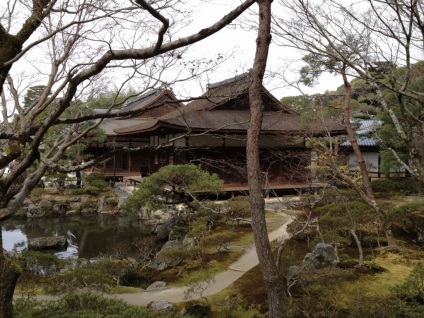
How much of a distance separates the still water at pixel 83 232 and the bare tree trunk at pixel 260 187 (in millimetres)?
8508

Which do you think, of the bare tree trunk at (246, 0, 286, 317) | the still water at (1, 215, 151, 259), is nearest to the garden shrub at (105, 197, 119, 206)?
the still water at (1, 215, 151, 259)

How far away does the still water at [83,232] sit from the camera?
14.3 meters

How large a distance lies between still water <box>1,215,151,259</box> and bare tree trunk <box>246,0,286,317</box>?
851 cm

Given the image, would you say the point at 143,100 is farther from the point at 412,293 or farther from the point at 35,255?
the point at 412,293

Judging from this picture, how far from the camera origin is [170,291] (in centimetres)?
828

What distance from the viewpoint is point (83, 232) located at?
55.9ft

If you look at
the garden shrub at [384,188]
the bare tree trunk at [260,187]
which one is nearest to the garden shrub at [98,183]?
the garden shrub at [384,188]

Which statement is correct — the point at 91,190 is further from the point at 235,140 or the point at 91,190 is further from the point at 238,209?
the point at 238,209

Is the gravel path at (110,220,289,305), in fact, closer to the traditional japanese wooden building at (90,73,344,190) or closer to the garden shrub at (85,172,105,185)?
the traditional japanese wooden building at (90,73,344,190)

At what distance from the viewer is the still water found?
46.9 feet

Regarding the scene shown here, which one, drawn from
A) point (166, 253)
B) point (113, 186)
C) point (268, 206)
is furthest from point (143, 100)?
point (166, 253)

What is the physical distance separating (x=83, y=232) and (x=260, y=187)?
47.1ft

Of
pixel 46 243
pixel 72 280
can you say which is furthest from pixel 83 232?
pixel 72 280

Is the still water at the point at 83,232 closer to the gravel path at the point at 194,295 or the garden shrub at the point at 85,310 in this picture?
the gravel path at the point at 194,295
